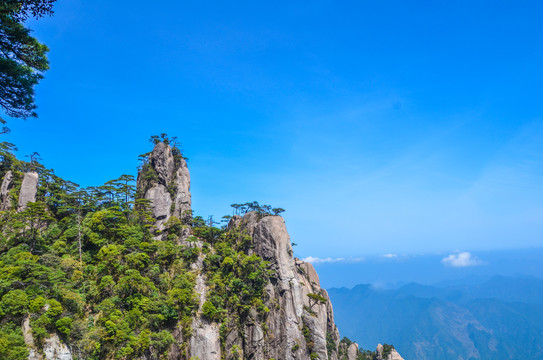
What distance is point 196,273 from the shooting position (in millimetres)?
40656

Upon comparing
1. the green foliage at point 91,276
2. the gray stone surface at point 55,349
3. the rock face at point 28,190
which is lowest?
the gray stone surface at point 55,349

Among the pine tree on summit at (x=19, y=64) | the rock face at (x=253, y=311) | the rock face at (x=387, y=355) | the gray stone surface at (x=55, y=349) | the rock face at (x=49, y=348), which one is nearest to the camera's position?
the pine tree on summit at (x=19, y=64)

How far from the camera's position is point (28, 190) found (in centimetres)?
3788

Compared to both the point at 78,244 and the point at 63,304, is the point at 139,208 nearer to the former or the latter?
the point at 78,244

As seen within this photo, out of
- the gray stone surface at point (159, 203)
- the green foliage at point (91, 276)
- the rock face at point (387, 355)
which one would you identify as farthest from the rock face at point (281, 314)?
the rock face at point (387, 355)

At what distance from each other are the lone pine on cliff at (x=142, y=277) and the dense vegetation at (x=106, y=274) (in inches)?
5.0

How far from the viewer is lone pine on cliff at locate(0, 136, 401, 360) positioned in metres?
26.9

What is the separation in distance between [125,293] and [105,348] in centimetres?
580

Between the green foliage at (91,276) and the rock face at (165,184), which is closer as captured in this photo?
the green foliage at (91,276)

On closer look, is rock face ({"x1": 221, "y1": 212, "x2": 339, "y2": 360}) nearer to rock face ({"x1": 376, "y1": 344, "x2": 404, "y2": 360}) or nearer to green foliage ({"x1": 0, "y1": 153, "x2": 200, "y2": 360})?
green foliage ({"x1": 0, "y1": 153, "x2": 200, "y2": 360})

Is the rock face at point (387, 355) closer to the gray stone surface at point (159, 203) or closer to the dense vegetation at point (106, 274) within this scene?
the dense vegetation at point (106, 274)

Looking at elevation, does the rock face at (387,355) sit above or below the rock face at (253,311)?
below

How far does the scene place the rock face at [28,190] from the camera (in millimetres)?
37116

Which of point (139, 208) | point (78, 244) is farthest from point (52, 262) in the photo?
point (139, 208)
